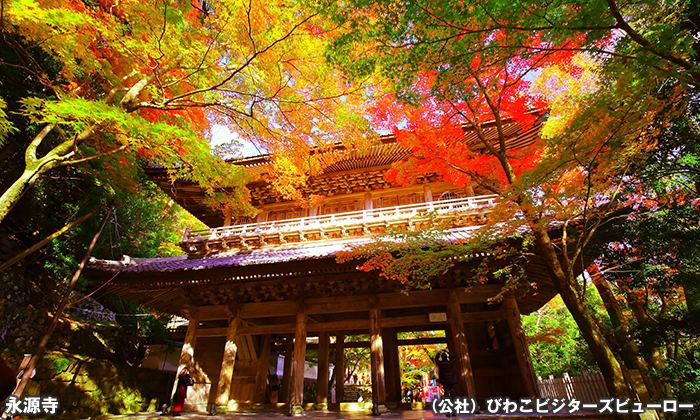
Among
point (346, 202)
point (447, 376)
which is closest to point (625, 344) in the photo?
point (447, 376)

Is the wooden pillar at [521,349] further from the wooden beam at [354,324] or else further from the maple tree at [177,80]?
the maple tree at [177,80]

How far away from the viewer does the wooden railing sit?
1066 cm

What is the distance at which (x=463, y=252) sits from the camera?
6.34m

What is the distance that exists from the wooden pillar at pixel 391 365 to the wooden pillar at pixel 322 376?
2044mm

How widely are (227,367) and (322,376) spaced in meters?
3.20

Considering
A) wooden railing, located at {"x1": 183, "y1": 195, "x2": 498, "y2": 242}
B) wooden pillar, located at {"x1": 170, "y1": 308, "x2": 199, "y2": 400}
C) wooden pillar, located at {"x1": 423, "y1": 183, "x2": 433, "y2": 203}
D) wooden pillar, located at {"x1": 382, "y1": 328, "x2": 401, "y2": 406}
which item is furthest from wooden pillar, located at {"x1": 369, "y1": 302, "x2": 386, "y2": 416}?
wooden pillar, located at {"x1": 423, "y1": 183, "x2": 433, "y2": 203}

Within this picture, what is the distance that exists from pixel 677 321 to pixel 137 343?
17503 millimetres

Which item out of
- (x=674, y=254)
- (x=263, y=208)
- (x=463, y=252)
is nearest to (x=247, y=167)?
(x=263, y=208)

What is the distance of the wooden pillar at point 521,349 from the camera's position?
7.04 metres

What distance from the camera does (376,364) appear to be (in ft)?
Result: 25.2

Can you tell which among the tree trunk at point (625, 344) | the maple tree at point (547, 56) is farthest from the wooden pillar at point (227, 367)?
the tree trunk at point (625, 344)

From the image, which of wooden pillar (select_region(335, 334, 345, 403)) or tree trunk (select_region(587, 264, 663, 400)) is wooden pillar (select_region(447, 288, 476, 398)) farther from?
wooden pillar (select_region(335, 334, 345, 403))

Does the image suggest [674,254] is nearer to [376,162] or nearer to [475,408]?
[475,408]

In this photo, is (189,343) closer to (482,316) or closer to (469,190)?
(482,316)
